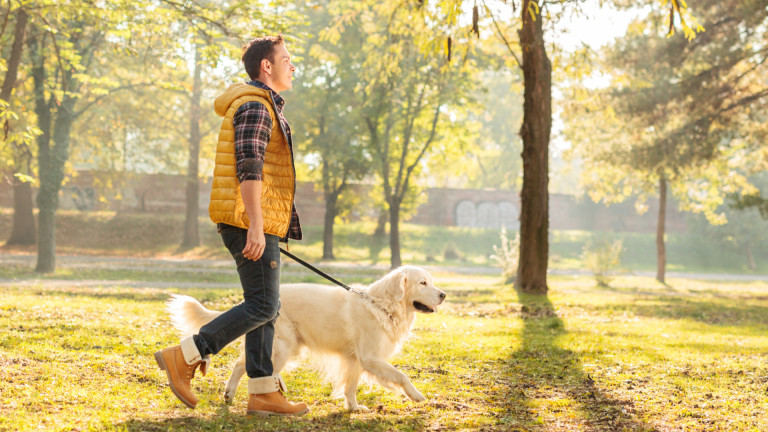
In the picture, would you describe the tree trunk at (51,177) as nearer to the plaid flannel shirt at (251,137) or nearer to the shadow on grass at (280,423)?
the shadow on grass at (280,423)

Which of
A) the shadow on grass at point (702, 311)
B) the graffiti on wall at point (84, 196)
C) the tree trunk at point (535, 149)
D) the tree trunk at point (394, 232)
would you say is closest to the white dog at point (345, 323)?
the shadow on grass at point (702, 311)

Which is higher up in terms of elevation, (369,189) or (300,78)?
(300,78)

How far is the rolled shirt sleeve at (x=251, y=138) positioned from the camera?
400 centimetres

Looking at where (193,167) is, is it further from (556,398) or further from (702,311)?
(556,398)

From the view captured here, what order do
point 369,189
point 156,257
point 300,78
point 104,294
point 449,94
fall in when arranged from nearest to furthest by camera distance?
point 104,294
point 449,94
point 156,257
point 300,78
point 369,189

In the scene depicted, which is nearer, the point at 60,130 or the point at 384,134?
the point at 60,130

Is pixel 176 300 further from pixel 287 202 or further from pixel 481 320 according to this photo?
pixel 481 320

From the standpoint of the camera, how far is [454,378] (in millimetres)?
6312

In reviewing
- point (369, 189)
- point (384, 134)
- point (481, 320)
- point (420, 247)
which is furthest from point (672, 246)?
point (481, 320)

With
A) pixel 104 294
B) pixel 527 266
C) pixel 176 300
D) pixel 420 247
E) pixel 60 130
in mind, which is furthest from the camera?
pixel 420 247

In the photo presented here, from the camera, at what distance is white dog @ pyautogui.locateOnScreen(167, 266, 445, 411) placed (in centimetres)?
486

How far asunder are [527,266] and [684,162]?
30.1ft

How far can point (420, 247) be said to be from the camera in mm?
40250

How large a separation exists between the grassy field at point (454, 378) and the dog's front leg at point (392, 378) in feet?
0.60
